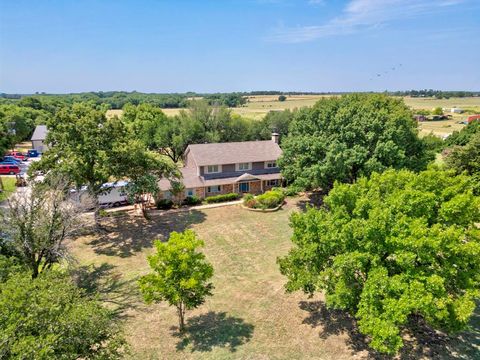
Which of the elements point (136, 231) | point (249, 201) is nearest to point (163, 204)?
point (136, 231)

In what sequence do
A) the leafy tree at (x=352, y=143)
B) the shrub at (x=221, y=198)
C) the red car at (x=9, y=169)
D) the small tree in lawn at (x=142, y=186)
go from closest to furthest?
the small tree in lawn at (x=142, y=186), the leafy tree at (x=352, y=143), the shrub at (x=221, y=198), the red car at (x=9, y=169)

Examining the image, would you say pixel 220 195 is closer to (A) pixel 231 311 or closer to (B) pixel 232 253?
(B) pixel 232 253

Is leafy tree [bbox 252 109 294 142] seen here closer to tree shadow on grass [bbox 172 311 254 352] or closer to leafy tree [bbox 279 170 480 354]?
leafy tree [bbox 279 170 480 354]

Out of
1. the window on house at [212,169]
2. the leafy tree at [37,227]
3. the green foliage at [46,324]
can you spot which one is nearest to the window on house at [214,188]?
the window on house at [212,169]

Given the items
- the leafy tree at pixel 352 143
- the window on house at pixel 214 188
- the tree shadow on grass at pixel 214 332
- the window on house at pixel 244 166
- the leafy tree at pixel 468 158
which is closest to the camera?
the tree shadow on grass at pixel 214 332

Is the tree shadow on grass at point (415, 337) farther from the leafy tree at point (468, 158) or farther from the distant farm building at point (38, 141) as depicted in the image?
the distant farm building at point (38, 141)

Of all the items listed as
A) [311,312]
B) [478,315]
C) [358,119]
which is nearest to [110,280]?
[311,312]

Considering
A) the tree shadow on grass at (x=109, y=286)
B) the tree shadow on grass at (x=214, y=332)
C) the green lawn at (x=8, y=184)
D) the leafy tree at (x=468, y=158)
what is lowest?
the tree shadow on grass at (x=214, y=332)
